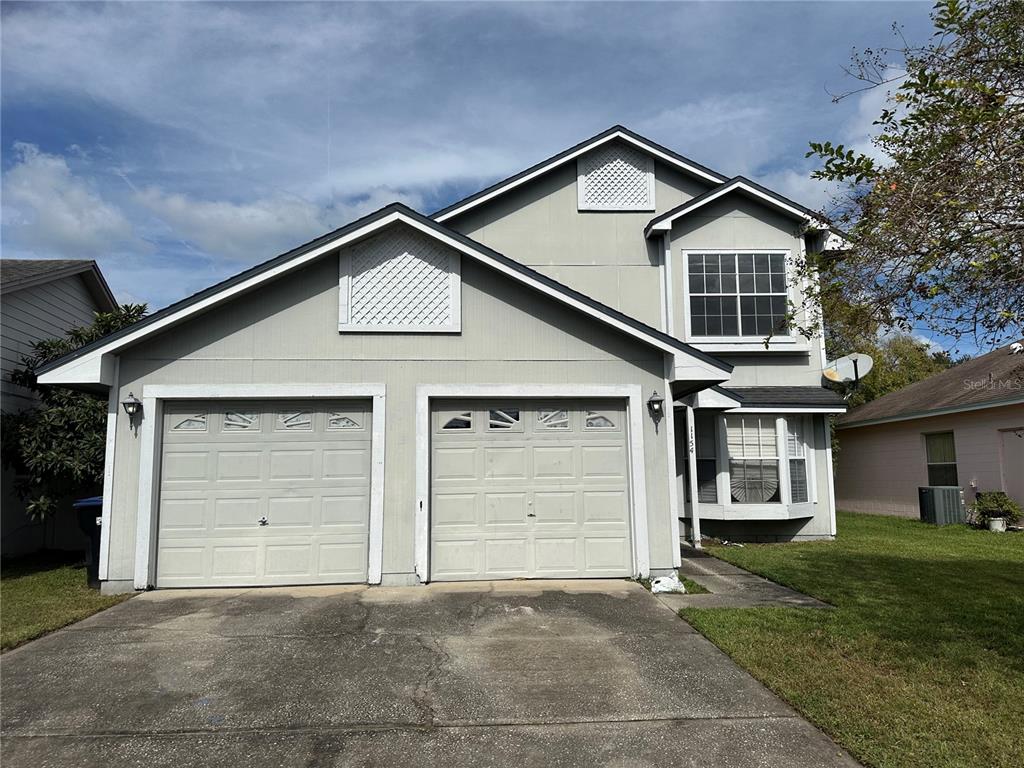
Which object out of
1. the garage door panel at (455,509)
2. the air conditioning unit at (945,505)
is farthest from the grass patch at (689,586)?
the air conditioning unit at (945,505)

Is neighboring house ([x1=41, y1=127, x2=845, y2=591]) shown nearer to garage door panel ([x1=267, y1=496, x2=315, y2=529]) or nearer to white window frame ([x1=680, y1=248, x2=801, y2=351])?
garage door panel ([x1=267, y1=496, x2=315, y2=529])

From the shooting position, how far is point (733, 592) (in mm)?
8305

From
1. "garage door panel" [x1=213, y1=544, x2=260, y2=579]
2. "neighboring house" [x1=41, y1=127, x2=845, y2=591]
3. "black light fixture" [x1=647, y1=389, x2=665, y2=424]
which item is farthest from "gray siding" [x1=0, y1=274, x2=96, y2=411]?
"black light fixture" [x1=647, y1=389, x2=665, y2=424]

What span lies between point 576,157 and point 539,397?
22.0 feet

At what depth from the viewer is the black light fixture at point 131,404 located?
838 cm

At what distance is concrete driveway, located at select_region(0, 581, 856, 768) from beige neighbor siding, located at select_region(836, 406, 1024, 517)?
40.9 ft

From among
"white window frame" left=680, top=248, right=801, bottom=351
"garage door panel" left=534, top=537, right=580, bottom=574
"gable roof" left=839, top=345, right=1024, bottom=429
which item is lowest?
"garage door panel" left=534, top=537, right=580, bottom=574

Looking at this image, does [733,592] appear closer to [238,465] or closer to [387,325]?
[387,325]

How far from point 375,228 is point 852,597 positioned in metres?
7.54

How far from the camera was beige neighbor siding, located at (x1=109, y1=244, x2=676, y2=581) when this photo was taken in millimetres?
8562

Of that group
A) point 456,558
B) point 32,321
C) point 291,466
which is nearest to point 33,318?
point 32,321

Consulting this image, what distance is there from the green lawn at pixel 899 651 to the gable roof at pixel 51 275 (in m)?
12.3

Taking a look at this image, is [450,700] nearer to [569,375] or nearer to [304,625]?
[304,625]

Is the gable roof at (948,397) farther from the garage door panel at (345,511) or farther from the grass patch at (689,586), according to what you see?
the garage door panel at (345,511)
